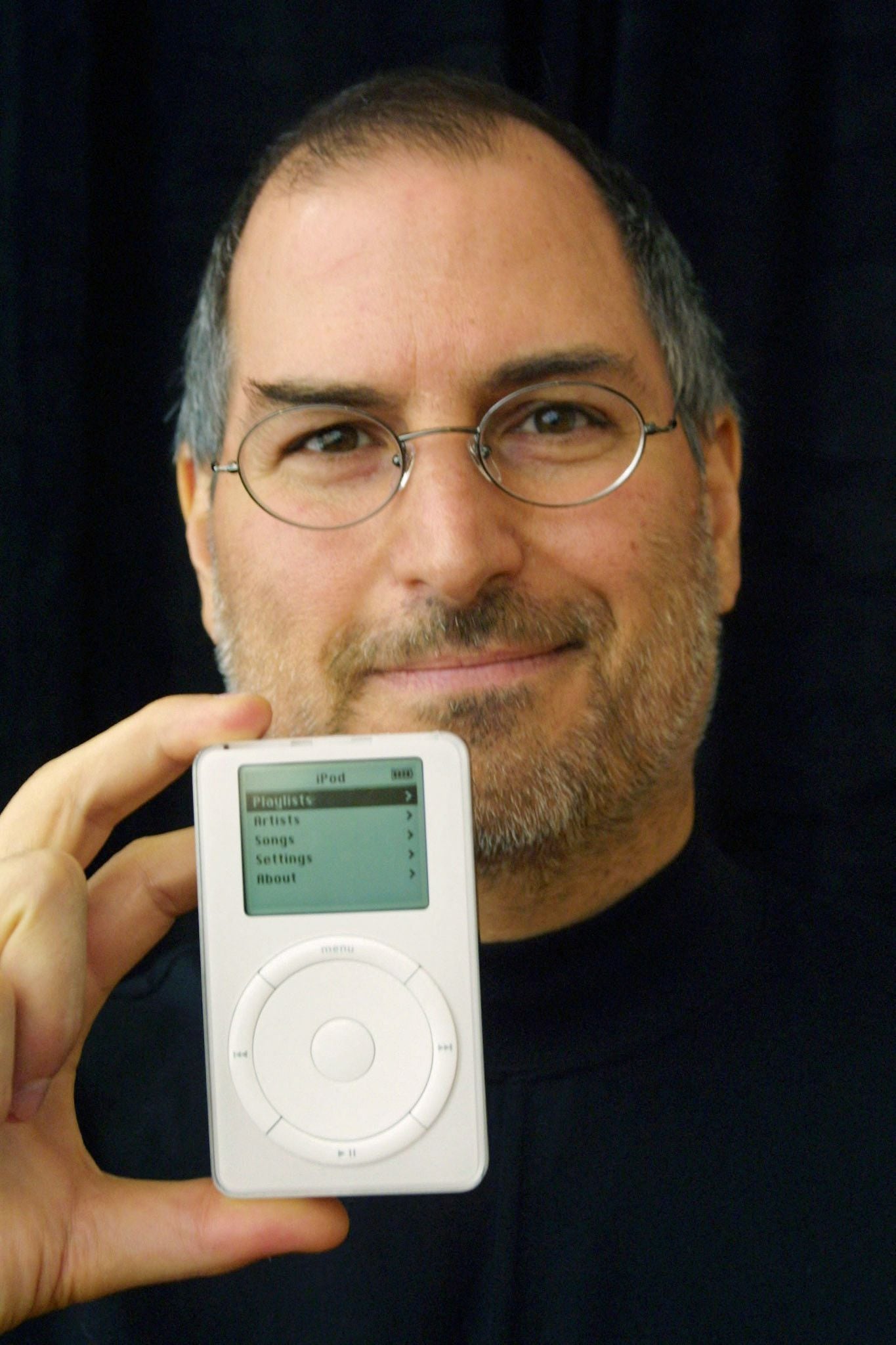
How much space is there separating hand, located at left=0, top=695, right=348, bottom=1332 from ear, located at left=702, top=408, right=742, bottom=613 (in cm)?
69

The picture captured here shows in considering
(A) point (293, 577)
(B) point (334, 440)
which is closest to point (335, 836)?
(A) point (293, 577)

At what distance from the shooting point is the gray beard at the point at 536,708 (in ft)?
3.46

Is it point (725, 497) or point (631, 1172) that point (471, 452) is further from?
point (631, 1172)

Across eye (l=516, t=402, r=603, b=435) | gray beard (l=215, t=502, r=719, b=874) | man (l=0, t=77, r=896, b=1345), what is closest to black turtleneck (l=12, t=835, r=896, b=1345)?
man (l=0, t=77, r=896, b=1345)

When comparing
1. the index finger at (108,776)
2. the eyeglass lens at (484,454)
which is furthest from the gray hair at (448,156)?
the index finger at (108,776)

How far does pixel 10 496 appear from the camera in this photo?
142 cm

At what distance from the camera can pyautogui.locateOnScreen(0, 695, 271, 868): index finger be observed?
32.4 inches

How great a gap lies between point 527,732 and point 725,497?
0.45 m

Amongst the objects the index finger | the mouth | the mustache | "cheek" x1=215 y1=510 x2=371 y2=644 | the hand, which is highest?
"cheek" x1=215 y1=510 x2=371 y2=644

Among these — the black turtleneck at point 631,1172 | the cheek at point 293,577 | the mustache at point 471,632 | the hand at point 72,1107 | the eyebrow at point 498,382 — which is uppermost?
the eyebrow at point 498,382

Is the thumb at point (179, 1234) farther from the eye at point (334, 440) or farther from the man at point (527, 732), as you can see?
the eye at point (334, 440)

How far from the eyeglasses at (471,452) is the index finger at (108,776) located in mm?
341

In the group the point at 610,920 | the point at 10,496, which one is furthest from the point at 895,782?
the point at 10,496

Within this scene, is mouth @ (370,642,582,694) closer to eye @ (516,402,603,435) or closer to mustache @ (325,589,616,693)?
mustache @ (325,589,616,693)
